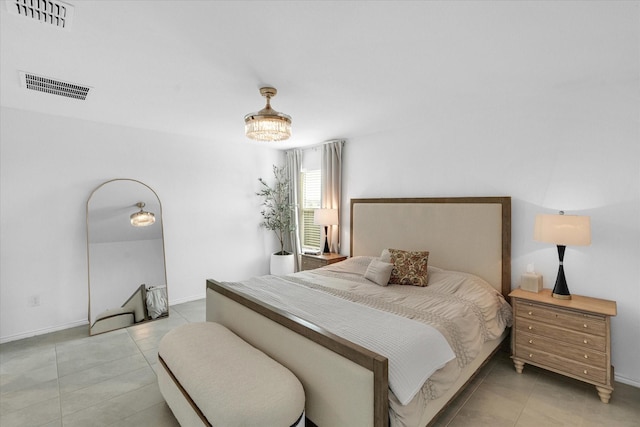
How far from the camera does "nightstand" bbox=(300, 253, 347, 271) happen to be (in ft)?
14.2

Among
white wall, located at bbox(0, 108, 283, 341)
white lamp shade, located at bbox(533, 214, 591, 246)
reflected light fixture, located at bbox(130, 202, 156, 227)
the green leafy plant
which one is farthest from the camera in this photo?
the green leafy plant

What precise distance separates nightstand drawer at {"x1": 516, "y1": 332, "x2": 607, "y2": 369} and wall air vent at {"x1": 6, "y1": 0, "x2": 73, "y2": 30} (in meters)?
3.96

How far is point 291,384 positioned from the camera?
162cm

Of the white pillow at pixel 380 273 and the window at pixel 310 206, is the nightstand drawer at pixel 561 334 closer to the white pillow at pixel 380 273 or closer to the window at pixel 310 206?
the white pillow at pixel 380 273

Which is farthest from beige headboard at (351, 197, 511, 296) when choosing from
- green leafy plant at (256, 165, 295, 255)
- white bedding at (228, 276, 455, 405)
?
green leafy plant at (256, 165, 295, 255)

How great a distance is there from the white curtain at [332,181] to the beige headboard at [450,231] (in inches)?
23.0

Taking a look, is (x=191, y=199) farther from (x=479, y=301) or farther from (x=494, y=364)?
(x=494, y=364)

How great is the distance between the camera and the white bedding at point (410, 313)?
163 centimetres

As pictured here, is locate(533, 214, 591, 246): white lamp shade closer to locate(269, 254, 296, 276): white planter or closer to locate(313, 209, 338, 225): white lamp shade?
locate(313, 209, 338, 225): white lamp shade

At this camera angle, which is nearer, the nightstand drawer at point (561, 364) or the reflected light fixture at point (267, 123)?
the nightstand drawer at point (561, 364)

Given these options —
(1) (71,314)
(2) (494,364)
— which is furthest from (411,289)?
(1) (71,314)

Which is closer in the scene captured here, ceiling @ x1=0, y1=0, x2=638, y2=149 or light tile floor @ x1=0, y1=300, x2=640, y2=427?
ceiling @ x1=0, y1=0, x2=638, y2=149

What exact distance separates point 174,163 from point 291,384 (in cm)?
380

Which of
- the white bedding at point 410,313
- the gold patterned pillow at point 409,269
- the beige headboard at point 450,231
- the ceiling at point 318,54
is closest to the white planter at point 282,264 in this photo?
the beige headboard at point 450,231
